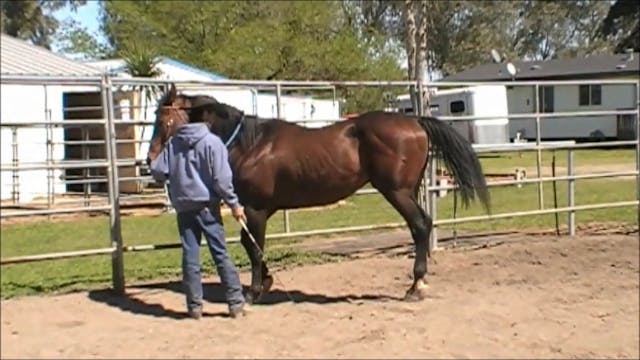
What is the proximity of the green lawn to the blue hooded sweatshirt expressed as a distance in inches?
74.6

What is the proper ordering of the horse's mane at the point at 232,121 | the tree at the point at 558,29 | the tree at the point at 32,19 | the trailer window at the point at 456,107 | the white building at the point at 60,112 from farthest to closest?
1. the tree at the point at 558,29
2. the tree at the point at 32,19
3. the trailer window at the point at 456,107
4. the white building at the point at 60,112
5. the horse's mane at the point at 232,121

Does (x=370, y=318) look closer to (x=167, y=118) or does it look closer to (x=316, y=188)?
(x=316, y=188)

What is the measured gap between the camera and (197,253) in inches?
267

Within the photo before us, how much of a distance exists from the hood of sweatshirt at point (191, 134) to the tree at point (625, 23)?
124 ft

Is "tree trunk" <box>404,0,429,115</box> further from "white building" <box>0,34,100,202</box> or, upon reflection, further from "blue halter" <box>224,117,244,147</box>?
"blue halter" <box>224,117,244,147</box>

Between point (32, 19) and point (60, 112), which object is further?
point (32, 19)

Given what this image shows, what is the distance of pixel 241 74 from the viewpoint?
109 feet

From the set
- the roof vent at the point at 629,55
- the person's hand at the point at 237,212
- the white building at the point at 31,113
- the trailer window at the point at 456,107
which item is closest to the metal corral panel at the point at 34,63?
the white building at the point at 31,113

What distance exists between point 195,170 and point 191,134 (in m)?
0.26

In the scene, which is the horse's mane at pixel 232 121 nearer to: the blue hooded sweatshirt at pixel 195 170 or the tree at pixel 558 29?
the blue hooded sweatshirt at pixel 195 170

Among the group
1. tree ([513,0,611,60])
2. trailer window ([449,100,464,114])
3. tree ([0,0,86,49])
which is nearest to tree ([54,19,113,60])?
tree ([0,0,86,49])

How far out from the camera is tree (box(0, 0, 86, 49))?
4306 centimetres

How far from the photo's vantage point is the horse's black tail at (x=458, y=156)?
7.85 m

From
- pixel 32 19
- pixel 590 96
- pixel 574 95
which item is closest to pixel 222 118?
pixel 590 96
